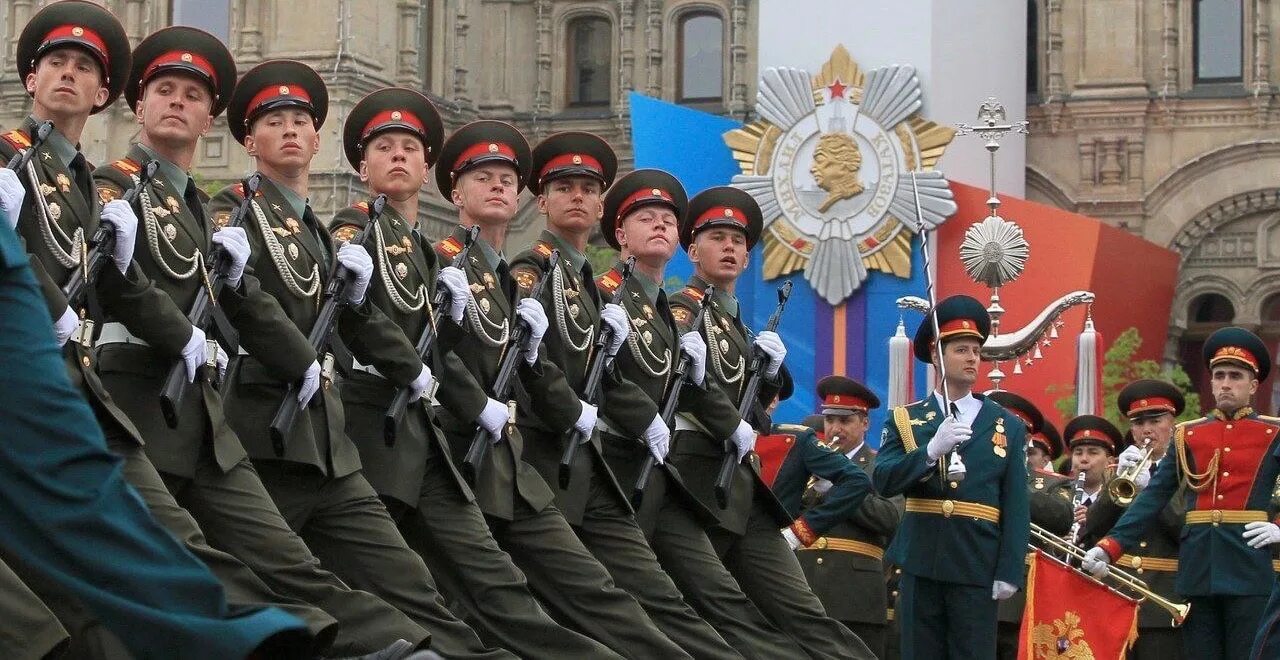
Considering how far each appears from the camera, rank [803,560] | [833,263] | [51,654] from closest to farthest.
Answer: [51,654], [803,560], [833,263]

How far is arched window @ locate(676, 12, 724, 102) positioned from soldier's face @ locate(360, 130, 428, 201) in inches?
990

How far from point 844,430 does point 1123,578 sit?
4.82 feet

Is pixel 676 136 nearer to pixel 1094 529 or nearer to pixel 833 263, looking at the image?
pixel 833 263

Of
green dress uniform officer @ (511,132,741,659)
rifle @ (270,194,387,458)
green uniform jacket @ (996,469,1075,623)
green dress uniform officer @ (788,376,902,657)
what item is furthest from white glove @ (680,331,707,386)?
green uniform jacket @ (996,469,1075,623)

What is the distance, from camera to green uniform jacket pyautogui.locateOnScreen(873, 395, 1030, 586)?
8.91 m

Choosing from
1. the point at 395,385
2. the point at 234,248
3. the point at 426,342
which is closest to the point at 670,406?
the point at 426,342

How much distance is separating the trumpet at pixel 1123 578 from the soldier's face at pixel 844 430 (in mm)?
937

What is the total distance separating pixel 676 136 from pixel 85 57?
21.5 meters

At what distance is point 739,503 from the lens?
870 cm

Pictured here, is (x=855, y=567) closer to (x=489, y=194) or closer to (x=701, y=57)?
(x=489, y=194)

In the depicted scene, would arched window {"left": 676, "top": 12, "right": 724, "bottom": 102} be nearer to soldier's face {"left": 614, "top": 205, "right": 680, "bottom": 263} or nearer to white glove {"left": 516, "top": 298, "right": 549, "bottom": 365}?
soldier's face {"left": 614, "top": 205, "right": 680, "bottom": 263}

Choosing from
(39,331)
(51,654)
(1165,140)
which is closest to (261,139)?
(51,654)

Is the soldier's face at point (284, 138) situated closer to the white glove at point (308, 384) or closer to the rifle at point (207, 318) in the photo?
the rifle at point (207, 318)

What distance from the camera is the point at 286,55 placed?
28984 mm
